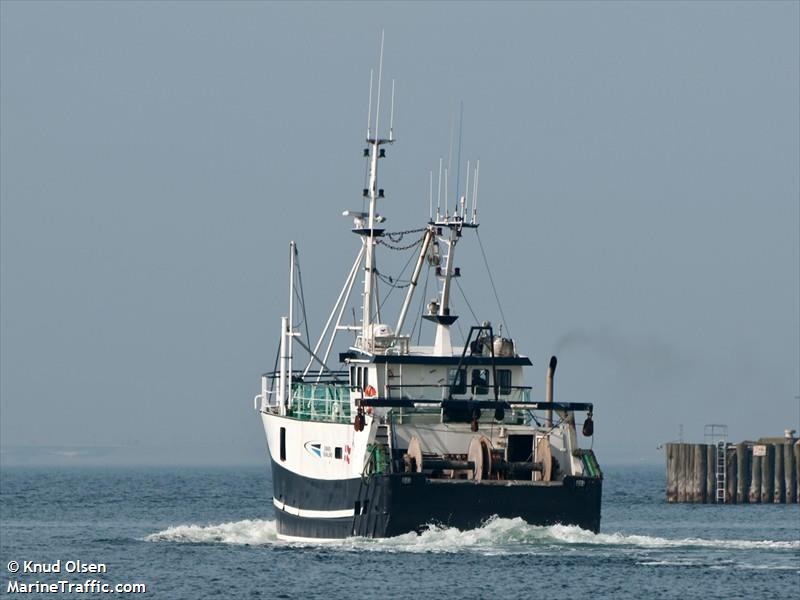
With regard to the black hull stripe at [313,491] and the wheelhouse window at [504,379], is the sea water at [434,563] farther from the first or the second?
the wheelhouse window at [504,379]

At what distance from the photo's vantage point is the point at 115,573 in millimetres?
50031

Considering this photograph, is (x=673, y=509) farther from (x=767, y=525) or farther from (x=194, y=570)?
(x=194, y=570)

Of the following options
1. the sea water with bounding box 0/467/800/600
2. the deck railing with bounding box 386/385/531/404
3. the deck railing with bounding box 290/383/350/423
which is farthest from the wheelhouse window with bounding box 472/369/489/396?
the sea water with bounding box 0/467/800/600

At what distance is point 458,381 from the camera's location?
54.9 metres

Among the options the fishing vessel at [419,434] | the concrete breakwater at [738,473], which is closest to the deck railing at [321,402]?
the fishing vessel at [419,434]

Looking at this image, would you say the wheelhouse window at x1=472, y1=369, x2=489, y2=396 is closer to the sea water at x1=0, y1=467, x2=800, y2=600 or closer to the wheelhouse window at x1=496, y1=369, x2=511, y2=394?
the wheelhouse window at x1=496, y1=369, x2=511, y2=394

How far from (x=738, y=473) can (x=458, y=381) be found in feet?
122

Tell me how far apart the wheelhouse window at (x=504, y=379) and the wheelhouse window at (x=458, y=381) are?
1076 millimetres

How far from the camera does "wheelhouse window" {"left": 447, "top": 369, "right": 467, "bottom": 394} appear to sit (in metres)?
54.6

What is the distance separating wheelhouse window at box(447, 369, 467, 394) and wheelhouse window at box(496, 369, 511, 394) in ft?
3.53

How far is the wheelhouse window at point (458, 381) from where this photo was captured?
179 feet

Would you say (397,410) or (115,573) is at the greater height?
(397,410)

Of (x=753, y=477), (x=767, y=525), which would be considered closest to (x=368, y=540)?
(x=767, y=525)

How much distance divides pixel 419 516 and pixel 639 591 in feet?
27.1
